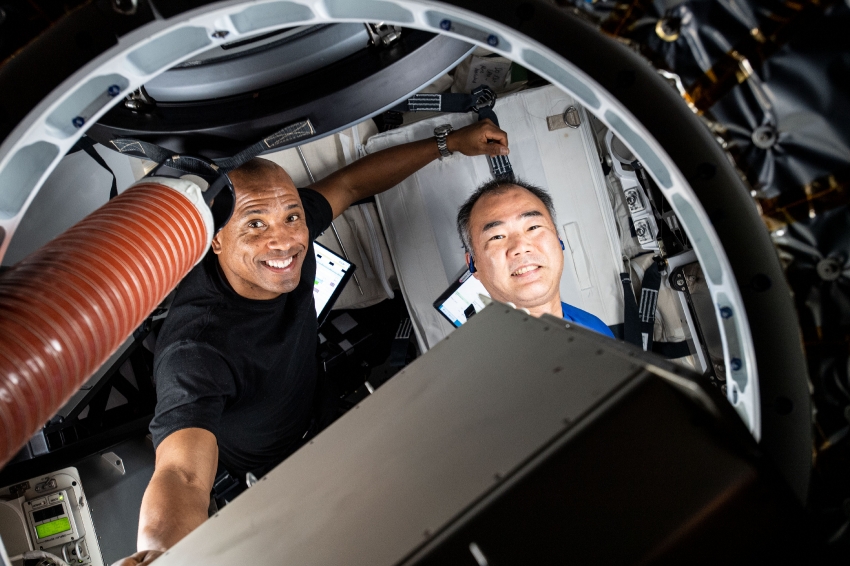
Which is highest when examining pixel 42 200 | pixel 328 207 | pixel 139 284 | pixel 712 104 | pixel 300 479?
pixel 42 200

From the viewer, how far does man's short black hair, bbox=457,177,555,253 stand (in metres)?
3.49

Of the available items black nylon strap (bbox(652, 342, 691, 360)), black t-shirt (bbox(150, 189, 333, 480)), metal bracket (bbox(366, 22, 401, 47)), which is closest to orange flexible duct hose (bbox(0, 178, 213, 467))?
metal bracket (bbox(366, 22, 401, 47))

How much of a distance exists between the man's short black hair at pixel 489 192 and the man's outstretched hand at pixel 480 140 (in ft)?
0.67

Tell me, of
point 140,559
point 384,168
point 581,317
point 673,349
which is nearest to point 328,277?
point 384,168

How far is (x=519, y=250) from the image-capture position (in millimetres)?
3295

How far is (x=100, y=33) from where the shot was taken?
1164 mm

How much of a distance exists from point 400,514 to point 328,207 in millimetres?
2594

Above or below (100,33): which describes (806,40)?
below

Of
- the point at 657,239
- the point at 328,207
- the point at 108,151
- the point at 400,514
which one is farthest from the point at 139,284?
the point at 657,239

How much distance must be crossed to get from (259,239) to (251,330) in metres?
0.47

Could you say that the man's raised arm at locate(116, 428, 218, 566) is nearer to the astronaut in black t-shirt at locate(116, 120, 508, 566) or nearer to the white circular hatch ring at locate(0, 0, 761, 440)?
the astronaut in black t-shirt at locate(116, 120, 508, 566)

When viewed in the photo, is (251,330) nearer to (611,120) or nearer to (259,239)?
(259,239)

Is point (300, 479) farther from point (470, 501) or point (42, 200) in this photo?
point (42, 200)

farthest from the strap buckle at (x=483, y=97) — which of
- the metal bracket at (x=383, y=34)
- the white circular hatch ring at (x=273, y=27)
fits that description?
the white circular hatch ring at (x=273, y=27)
